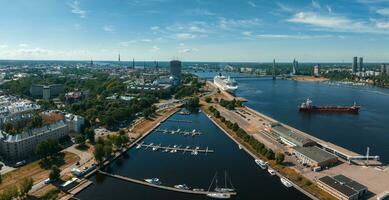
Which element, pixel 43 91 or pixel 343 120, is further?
pixel 43 91

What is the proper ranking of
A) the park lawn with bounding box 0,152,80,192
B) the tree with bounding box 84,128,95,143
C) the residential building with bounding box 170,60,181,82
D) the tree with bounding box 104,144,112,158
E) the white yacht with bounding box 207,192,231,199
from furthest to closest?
the residential building with bounding box 170,60,181,82 < the tree with bounding box 84,128,95,143 < the tree with bounding box 104,144,112,158 < the park lawn with bounding box 0,152,80,192 < the white yacht with bounding box 207,192,231,199

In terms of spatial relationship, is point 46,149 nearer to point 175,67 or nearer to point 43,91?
point 43,91

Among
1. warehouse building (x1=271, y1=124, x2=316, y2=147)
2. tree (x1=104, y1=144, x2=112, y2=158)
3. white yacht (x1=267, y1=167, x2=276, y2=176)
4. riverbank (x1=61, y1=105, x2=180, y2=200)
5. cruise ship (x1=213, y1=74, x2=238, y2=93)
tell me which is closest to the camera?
riverbank (x1=61, y1=105, x2=180, y2=200)

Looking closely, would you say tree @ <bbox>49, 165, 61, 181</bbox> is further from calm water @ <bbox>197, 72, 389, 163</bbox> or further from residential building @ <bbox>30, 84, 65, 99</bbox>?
residential building @ <bbox>30, 84, 65, 99</bbox>

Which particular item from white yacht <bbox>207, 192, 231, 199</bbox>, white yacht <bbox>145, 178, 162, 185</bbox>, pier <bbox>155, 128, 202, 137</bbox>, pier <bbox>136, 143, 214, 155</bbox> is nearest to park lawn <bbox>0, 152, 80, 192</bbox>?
pier <bbox>136, 143, 214, 155</bbox>

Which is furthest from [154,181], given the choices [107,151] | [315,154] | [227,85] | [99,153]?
[227,85]

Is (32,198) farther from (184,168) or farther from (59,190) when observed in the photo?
(184,168)

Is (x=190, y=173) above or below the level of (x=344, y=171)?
below
